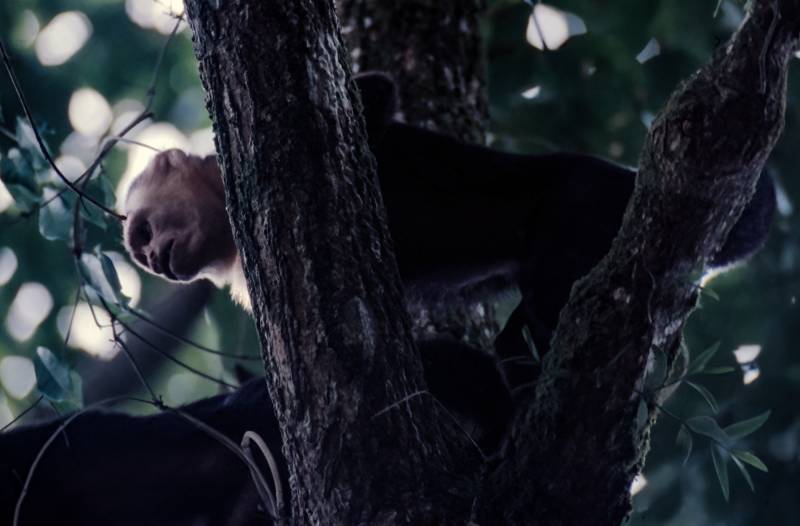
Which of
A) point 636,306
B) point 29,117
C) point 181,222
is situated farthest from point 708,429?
point 181,222

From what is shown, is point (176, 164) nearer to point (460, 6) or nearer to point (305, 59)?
point (460, 6)

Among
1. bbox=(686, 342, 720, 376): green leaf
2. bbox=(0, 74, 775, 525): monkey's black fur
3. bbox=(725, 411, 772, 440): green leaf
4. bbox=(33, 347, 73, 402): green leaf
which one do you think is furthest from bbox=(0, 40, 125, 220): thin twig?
bbox=(725, 411, 772, 440): green leaf

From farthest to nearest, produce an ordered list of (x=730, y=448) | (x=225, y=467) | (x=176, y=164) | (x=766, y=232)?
1. (x=176, y=164)
2. (x=766, y=232)
3. (x=225, y=467)
4. (x=730, y=448)

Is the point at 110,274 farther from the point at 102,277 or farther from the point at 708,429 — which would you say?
the point at 708,429

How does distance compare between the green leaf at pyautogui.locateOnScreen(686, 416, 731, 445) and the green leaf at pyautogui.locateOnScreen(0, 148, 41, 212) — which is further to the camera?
the green leaf at pyautogui.locateOnScreen(0, 148, 41, 212)

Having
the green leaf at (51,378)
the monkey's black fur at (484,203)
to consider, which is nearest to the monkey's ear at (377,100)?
the monkey's black fur at (484,203)

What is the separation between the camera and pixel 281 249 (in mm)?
2379

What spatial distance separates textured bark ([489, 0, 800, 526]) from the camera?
230cm

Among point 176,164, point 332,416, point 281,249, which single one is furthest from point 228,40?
point 176,164

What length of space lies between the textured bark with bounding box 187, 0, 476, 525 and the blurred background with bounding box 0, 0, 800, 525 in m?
1.70

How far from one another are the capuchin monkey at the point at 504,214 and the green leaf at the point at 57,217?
40.3 inches

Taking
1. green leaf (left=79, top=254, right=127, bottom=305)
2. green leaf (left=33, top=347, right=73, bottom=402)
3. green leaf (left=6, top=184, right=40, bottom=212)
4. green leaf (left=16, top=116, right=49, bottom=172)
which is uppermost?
green leaf (left=16, top=116, right=49, bottom=172)

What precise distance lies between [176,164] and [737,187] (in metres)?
2.70

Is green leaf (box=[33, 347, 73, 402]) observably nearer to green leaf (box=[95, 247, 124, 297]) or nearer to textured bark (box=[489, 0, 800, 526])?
green leaf (box=[95, 247, 124, 297])
